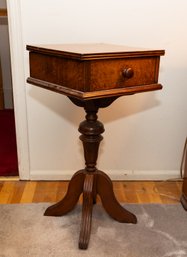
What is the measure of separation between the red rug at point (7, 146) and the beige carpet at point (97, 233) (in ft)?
1.36

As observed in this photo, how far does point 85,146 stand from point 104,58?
1.52 feet

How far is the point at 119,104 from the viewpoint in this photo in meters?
1.81

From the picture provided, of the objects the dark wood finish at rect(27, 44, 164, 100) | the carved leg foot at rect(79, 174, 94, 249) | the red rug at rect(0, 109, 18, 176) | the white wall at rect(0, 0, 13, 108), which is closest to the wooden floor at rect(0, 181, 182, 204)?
the red rug at rect(0, 109, 18, 176)

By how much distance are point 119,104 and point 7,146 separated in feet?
3.34

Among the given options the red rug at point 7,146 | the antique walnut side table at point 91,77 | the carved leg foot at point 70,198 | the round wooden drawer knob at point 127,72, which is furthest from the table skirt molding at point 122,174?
the round wooden drawer knob at point 127,72

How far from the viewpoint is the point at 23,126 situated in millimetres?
1824

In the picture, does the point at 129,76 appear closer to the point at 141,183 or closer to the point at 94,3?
the point at 94,3

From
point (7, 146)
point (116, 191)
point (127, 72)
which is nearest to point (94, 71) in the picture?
point (127, 72)

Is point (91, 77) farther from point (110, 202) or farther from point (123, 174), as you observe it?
point (123, 174)

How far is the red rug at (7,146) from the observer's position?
6.72ft

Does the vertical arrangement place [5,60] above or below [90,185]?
above

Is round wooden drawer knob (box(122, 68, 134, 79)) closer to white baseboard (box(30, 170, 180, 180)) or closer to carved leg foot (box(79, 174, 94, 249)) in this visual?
carved leg foot (box(79, 174, 94, 249))

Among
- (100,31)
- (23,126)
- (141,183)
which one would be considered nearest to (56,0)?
(100,31)

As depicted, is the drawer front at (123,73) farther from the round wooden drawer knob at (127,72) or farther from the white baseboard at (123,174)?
the white baseboard at (123,174)
